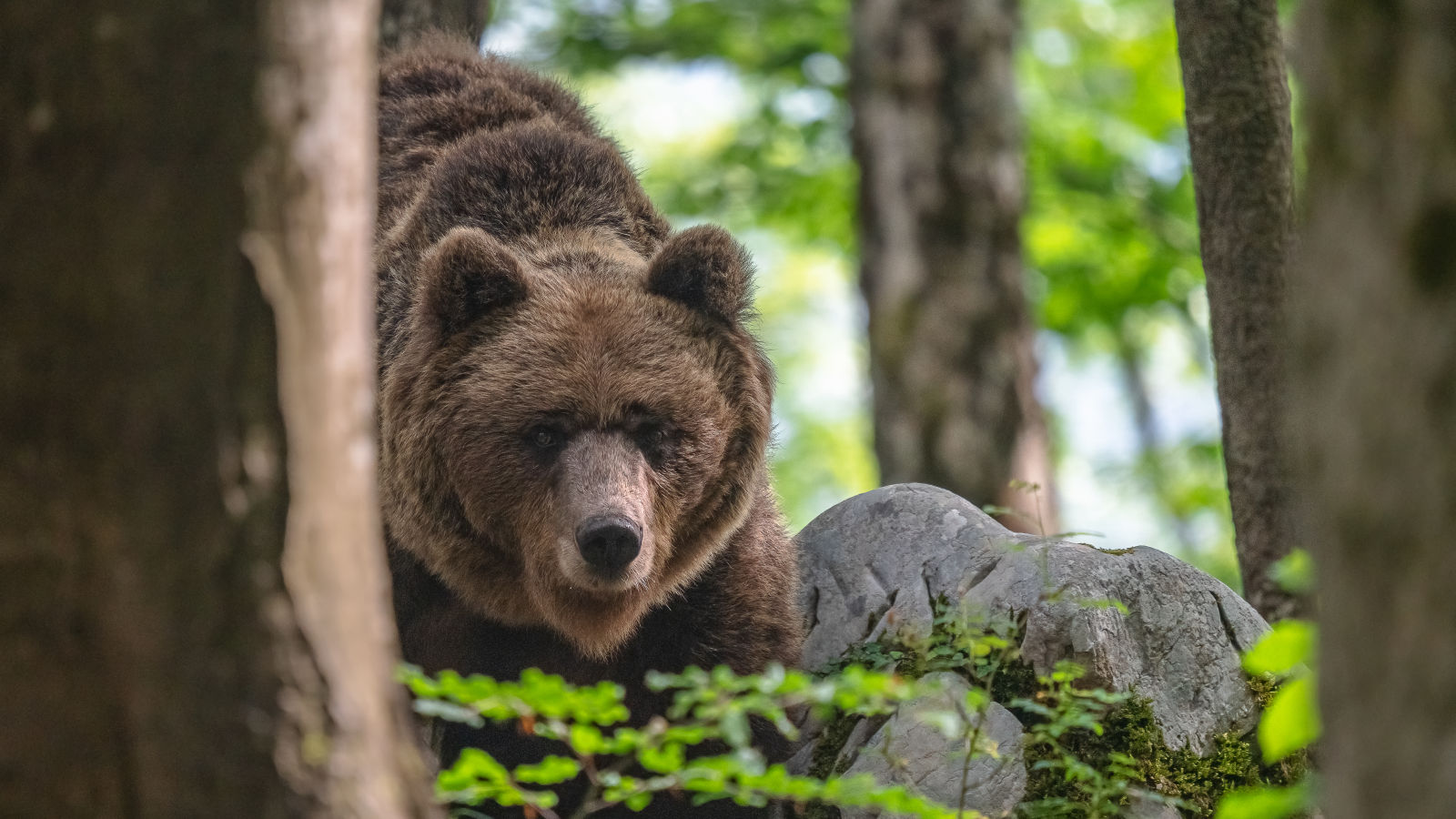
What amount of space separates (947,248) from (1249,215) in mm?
5581

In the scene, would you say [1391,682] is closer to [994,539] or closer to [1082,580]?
[1082,580]

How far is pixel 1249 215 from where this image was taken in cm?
562

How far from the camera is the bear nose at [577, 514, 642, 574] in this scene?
15.7ft

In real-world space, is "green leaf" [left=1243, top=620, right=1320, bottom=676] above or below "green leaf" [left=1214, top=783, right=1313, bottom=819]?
above

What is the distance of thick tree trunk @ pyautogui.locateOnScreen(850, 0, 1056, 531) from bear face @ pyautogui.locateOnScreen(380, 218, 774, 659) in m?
5.51

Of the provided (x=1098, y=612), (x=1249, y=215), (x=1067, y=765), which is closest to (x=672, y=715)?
(x=1067, y=765)

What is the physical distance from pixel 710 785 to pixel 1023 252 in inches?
360

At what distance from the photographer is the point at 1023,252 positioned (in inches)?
444

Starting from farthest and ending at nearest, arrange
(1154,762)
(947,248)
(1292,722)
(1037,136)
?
1. (1037,136)
2. (947,248)
3. (1154,762)
4. (1292,722)

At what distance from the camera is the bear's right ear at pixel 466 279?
5.29 m

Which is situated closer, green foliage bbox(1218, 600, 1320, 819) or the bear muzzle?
green foliage bbox(1218, 600, 1320, 819)

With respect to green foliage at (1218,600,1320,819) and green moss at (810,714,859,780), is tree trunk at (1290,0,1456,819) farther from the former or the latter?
green moss at (810,714,859,780)

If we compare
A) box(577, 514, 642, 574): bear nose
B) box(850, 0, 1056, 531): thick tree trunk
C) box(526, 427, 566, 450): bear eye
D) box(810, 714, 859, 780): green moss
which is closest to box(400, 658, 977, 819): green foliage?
box(577, 514, 642, 574): bear nose

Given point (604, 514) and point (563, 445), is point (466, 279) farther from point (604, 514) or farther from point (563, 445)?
point (604, 514)
